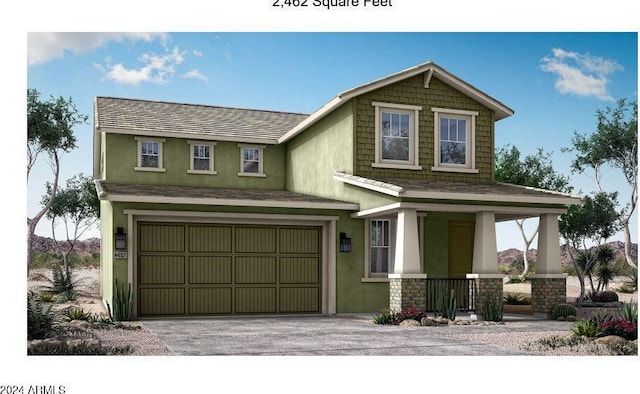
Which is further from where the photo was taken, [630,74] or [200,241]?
[630,74]

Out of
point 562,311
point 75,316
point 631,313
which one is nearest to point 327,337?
point 631,313

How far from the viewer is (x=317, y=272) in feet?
63.8

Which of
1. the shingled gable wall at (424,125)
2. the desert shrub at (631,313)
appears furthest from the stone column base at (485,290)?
the desert shrub at (631,313)

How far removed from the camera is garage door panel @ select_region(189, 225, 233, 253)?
1825 centimetres

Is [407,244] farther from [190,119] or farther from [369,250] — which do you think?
[190,119]

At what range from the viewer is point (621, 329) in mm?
12500

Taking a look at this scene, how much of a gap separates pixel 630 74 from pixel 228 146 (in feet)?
86.6

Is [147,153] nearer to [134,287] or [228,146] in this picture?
[228,146]

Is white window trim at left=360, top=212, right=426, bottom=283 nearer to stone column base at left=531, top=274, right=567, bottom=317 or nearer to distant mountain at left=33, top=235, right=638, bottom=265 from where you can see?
stone column base at left=531, top=274, right=567, bottom=317

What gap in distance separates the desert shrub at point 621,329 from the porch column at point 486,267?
4.65 meters

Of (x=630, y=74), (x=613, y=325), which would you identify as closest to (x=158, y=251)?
(x=613, y=325)

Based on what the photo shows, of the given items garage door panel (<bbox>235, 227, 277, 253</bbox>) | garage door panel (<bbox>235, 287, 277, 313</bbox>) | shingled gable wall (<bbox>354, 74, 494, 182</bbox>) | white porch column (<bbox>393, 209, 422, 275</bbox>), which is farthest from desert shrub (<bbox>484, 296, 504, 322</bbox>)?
garage door panel (<bbox>235, 227, 277, 253</bbox>)

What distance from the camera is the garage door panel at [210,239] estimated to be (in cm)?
1825

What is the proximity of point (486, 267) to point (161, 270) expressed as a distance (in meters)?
8.06
